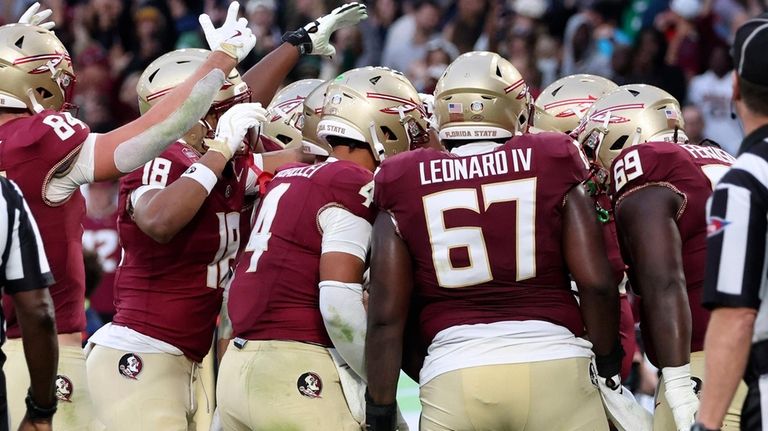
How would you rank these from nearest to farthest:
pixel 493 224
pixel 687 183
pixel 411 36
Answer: pixel 493 224, pixel 687 183, pixel 411 36

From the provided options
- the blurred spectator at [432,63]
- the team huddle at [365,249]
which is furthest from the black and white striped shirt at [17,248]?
the blurred spectator at [432,63]

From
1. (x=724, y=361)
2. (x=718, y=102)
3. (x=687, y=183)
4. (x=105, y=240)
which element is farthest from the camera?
(x=105, y=240)

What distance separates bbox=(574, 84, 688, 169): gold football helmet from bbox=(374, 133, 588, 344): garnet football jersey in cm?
81

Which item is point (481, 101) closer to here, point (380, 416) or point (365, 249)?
point (365, 249)

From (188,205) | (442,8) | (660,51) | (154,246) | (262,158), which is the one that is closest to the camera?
(188,205)

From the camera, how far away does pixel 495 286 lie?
177 inches

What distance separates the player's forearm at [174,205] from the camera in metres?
4.89

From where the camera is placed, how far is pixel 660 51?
11664 mm

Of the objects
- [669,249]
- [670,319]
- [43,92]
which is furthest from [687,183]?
[43,92]

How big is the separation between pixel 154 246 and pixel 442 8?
8827 mm

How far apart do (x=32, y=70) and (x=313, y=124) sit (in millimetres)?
1202

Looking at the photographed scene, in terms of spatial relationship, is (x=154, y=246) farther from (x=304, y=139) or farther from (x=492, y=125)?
(x=492, y=125)

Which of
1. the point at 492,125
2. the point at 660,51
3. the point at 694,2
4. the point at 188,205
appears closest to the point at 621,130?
the point at 492,125

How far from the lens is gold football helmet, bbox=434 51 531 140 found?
4.82m
